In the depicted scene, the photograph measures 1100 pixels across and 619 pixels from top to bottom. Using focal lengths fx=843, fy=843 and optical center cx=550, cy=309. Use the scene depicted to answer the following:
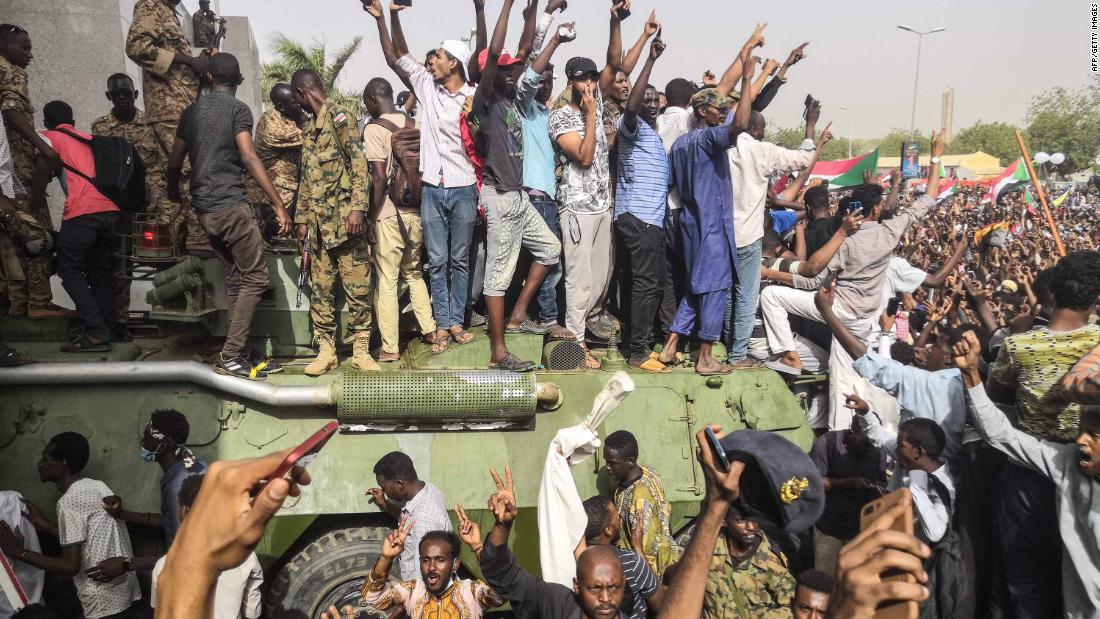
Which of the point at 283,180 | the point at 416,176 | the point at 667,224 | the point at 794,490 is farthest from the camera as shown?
the point at 283,180

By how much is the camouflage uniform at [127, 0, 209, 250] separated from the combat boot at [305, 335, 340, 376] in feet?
7.66

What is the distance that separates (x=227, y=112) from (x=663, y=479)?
145 inches

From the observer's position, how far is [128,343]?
227 inches

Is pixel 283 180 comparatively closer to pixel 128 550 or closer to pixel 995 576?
pixel 128 550

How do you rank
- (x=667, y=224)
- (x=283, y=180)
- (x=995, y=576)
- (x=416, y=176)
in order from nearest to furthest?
(x=995, y=576) → (x=416, y=176) → (x=667, y=224) → (x=283, y=180)

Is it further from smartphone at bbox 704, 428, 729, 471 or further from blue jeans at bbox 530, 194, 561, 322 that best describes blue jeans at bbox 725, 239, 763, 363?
smartphone at bbox 704, 428, 729, 471

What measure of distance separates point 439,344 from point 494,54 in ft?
6.49

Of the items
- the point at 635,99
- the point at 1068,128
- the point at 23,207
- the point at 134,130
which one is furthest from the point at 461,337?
the point at 1068,128

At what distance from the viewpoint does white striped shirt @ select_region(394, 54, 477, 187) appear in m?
5.88

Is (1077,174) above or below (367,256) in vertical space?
above

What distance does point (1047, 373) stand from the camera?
14.7 ft

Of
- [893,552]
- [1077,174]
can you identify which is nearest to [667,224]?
[893,552]

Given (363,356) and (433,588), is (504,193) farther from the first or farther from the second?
(433,588)

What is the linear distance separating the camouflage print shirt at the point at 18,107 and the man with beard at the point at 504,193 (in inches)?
133
